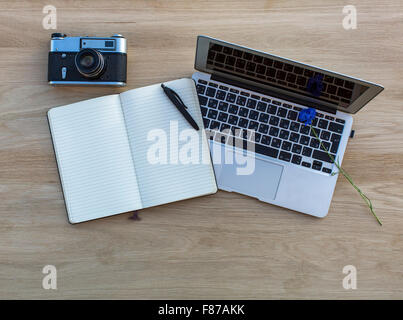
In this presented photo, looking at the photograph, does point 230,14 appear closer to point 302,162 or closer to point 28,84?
point 302,162

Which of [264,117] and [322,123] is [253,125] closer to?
[264,117]

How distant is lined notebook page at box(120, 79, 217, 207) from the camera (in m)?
0.78

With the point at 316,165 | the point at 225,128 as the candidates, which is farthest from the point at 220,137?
the point at 316,165

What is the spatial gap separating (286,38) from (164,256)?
0.62m

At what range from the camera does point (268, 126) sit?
80cm

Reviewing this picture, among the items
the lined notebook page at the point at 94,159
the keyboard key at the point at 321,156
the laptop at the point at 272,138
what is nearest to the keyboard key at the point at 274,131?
the laptop at the point at 272,138

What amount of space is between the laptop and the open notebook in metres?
0.04

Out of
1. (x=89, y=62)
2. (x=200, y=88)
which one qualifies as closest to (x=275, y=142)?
(x=200, y=88)

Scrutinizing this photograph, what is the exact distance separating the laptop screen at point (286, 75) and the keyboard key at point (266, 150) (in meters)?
0.14

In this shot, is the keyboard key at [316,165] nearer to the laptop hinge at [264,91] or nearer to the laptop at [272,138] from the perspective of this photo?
the laptop at [272,138]

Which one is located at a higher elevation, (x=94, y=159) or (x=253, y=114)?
(x=253, y=114)

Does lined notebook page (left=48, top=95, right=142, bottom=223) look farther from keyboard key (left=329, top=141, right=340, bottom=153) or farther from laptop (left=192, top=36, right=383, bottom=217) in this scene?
keyboard key (left=329, top=141, right=340, bottom=153)

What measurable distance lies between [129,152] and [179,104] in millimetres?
167

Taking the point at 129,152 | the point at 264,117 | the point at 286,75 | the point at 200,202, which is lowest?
the point at 200,202
